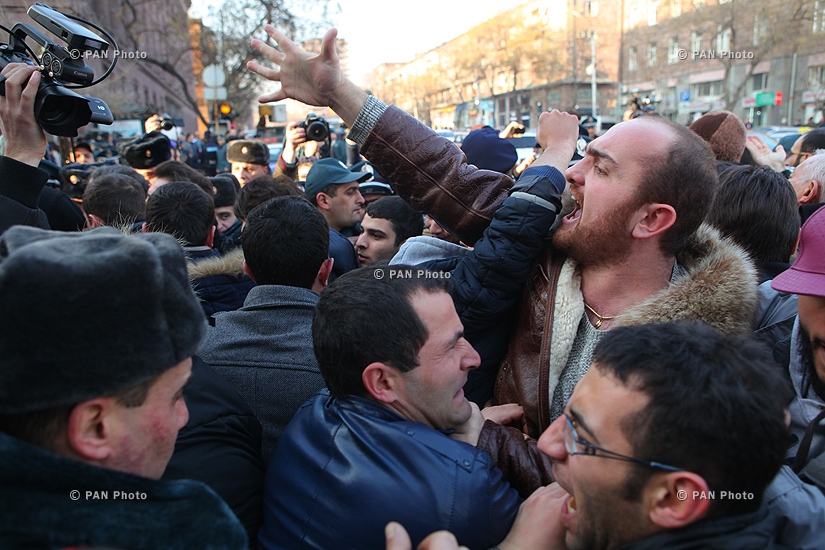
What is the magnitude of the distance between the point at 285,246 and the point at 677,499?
1.81 m

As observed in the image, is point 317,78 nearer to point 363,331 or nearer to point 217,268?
point 363,331

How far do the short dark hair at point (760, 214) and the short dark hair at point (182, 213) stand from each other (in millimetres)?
2778

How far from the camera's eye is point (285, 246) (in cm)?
251

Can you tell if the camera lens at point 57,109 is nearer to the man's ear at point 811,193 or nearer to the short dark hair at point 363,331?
the short dark hair at point 363,331

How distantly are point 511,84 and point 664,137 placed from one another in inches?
2252

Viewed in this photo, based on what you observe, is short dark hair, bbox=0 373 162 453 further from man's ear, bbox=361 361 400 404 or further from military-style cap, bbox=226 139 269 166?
military-style cap, bbox=226 139 269 166

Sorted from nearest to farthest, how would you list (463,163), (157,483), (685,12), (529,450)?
(157,483), (529,450), (463,163), (685,12)

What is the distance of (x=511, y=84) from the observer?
2186 inches

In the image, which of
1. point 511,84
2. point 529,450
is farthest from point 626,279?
point 511,84

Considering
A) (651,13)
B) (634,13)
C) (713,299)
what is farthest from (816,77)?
(713,299)

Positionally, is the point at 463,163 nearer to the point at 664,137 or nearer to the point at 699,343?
the point at 664,137

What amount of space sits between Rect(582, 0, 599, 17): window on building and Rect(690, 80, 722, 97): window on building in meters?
13.0

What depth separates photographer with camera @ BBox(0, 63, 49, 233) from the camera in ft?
6.98

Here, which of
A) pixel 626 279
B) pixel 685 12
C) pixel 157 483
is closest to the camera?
pixel 157 483
